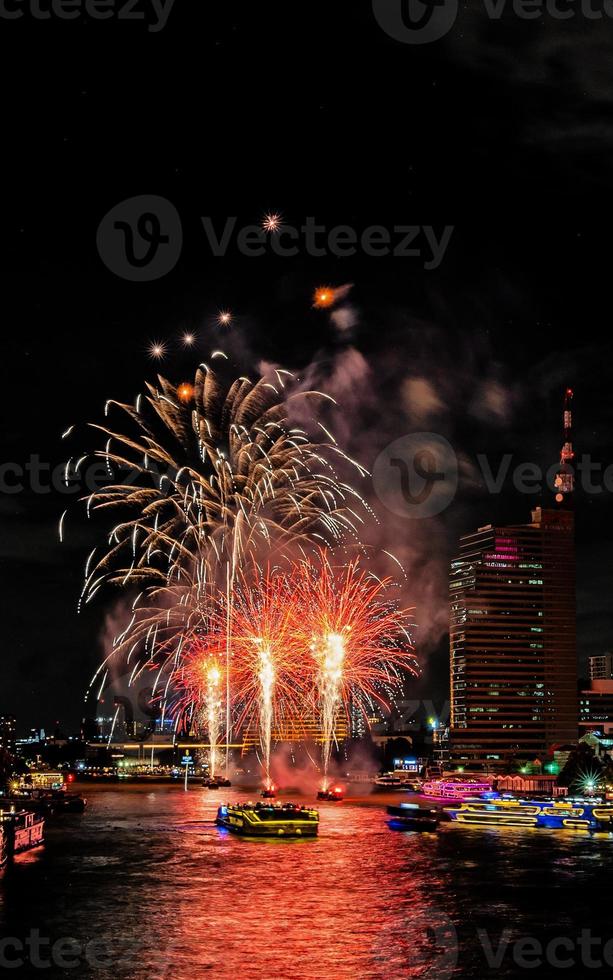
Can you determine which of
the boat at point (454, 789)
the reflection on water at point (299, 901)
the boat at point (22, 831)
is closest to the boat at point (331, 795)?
the boat at point (454, 789)

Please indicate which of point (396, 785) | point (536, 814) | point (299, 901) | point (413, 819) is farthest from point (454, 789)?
point (299, 901)

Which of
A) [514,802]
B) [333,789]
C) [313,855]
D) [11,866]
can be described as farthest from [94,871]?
[333,789]

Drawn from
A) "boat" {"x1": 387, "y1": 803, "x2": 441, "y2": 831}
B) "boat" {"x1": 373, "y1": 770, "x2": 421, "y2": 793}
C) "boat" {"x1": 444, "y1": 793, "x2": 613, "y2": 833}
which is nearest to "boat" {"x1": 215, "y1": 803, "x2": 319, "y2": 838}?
"boat" {"x1": 387, "y1": 803, "x2": 441, "y2": 831}

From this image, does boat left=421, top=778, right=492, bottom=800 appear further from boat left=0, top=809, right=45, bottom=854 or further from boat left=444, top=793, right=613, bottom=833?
boat left=0, top=809, right=45, bottom=854

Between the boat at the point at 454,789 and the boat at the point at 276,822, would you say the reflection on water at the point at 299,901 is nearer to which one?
the boat at the point at 276,822

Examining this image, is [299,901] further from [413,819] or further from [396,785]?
[396,785]
